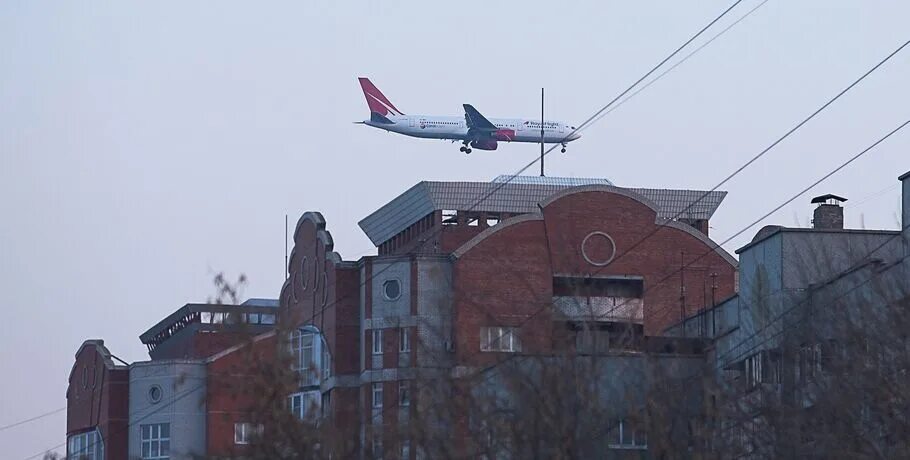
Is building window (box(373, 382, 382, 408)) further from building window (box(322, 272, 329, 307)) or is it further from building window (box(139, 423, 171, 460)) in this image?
building window (box(139, 423, 171, 460))

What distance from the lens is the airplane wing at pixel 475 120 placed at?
119562mm

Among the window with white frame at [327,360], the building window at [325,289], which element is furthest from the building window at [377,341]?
the building window at [325,289]

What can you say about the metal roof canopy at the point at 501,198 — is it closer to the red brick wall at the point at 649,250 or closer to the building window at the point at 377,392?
the red brick wall at the point at 649,250

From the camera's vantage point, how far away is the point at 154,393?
78.7 m

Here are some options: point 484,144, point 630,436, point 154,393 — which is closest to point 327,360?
point 154,393

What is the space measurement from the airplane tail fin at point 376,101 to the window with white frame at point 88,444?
5382 centimetres

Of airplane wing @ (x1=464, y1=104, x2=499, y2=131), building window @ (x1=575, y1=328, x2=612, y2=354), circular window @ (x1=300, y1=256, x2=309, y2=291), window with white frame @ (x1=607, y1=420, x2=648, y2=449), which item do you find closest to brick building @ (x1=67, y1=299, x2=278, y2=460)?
circular window @ (x1=300, y1=256, x2=309, y2=291)

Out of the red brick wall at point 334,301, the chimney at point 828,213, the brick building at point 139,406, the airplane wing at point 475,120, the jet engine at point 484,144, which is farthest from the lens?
the airplane wing at point 475,120

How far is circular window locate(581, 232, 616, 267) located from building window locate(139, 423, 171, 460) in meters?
19.0

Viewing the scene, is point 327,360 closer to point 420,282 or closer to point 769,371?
point 420,282

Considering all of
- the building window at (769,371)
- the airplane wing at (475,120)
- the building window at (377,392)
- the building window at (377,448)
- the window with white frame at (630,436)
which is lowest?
the building window at (377,448)

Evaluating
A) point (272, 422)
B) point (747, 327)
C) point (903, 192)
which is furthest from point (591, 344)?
point (747, 327)

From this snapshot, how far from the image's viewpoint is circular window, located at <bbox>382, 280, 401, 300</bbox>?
6869 centimetres

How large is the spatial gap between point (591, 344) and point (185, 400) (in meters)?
58.9
